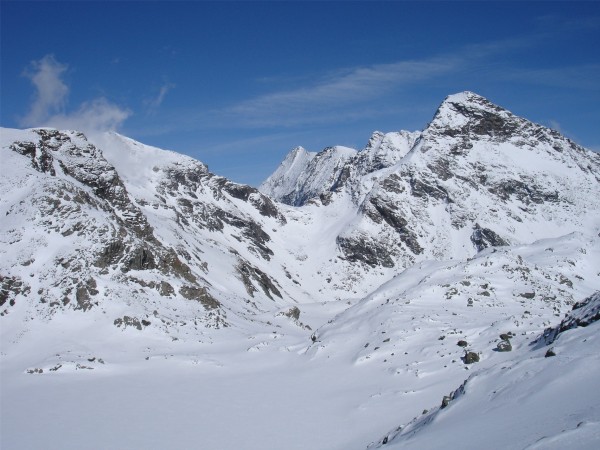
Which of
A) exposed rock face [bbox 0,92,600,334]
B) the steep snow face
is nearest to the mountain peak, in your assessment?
the steep snow face

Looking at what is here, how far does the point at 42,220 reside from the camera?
36875 millimetres

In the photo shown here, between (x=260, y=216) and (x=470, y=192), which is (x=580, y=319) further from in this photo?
(x=470, y=192)

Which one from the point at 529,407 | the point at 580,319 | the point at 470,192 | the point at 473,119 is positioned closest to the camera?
the point at 529,407

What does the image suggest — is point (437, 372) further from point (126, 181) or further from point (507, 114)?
point (507, 114)

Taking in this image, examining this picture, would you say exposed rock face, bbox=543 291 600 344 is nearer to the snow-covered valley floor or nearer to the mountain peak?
the snow-covered valley floor

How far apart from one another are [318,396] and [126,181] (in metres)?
84.2

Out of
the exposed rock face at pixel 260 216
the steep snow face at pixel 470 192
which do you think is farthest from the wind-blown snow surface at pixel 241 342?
the steep snow face at pixel 470 192

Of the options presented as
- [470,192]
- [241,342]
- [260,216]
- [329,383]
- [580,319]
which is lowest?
[580,319]

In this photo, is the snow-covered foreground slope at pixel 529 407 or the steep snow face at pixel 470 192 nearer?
the snow-covered foreground slope at pixel 529 407

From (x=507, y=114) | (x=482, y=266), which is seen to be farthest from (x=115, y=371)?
(x=507, y=114)

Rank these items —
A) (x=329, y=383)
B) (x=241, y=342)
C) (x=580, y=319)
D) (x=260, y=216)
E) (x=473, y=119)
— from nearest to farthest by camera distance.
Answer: (x=580, y=319), (x=329, y=383), (x=241, y=342), (x=260, y=216), (x=473, y=119)

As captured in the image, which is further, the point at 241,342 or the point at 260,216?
the point at 260,216

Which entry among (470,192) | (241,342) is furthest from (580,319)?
(470,192)

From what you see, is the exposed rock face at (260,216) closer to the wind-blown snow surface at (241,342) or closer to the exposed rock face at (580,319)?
the wind-blown snow surface at (241,342)
